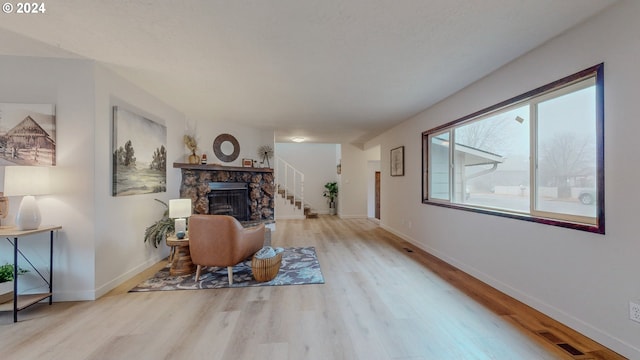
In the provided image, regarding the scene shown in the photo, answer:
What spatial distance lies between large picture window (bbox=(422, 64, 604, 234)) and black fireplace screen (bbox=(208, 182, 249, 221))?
4282 millimetres

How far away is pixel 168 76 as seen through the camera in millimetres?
3100

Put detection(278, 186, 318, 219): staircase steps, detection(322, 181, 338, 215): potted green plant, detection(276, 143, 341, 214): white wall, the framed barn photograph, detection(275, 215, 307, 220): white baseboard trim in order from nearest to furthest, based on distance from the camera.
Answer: the framed barn photograph < detection(275, 215, 307, 220): white baseboard trim < detection(278, 186, 318, 219): staircase steps < detection(322, 181, 338, 215): potted green plant < detection(276, 143, 341, 214): white wall

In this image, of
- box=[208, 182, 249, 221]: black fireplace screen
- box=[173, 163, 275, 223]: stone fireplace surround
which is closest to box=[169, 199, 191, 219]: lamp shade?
box=[173, 163, 275, 223]: stone fireplace surround

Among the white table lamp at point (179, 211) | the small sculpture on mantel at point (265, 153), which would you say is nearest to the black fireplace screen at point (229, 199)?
the small sculpture on mantel at point (265, 153)

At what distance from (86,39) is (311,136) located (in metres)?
5.08

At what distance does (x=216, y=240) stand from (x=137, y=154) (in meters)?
1.64

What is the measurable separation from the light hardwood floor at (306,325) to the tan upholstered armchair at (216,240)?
345 mm

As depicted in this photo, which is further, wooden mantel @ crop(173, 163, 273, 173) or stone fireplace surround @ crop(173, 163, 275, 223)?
stone fireplace surround @ crop(173, 163, 275, 223)

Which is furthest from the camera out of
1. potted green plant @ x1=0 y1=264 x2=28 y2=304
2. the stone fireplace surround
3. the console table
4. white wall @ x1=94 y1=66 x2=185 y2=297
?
the stone fireplace surround

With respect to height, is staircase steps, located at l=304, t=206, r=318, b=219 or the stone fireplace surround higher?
the stone fireplace surround

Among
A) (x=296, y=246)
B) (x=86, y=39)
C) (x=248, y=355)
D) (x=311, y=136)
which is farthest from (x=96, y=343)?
(x=311, y=136)

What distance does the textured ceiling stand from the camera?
189 centimetres

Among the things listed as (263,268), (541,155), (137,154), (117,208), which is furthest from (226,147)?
(541,155)

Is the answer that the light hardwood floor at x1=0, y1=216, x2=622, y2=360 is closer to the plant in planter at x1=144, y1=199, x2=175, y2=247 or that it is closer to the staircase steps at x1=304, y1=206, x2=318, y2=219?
the plant in planter at x1=144, y1=199, x2=175, y2=247
